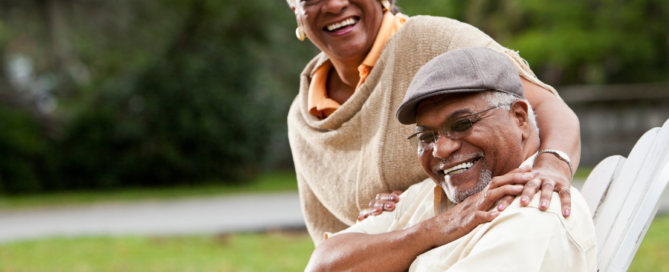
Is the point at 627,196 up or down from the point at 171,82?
up

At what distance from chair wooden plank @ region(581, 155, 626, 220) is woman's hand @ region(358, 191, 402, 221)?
0.70 m

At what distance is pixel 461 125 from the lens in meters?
2.06

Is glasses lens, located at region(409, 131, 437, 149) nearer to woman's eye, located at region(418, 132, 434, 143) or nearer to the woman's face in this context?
woman's eye, located at region(418, 132, 434, 143)

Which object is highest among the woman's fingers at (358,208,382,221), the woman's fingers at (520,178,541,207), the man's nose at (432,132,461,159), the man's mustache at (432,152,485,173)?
the man's nose at (432,132,461,159)

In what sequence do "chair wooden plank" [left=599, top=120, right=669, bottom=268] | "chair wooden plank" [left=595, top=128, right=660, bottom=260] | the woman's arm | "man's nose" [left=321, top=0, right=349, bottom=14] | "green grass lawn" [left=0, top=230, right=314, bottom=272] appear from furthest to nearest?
1. "green grass lawn" [left=0, top=230, right=314, bottom=272]
2. "man's nose" [left=321, top=0, right=349, bottom=14]
3. "chair wooden plank" [left=595, top=128, right=660, bottom=260]
4. "chair wooden plank" [left=599, top=120, right=669, bottom=268]
5. the woman's arm

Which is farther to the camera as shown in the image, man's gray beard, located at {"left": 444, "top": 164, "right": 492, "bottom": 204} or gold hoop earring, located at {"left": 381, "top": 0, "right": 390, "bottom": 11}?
gold hoop earring, located at {"left": 381, "top": 0, "right": 390, "bottom": 11}

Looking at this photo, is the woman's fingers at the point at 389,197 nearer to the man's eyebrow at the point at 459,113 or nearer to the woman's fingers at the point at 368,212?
the woman's fingers at the point at 368,212

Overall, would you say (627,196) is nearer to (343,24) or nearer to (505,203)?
(505,203)

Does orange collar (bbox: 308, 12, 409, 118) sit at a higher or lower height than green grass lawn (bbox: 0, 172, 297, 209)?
higher

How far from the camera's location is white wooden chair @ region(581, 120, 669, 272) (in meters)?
2.09

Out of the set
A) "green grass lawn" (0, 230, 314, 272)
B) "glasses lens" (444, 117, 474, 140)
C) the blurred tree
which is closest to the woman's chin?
"glasses lens" (444, 117, 474, 140)

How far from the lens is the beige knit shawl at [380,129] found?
2.60 meters

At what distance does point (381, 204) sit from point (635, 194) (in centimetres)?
87

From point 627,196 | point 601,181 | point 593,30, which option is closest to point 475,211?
point 627,196
